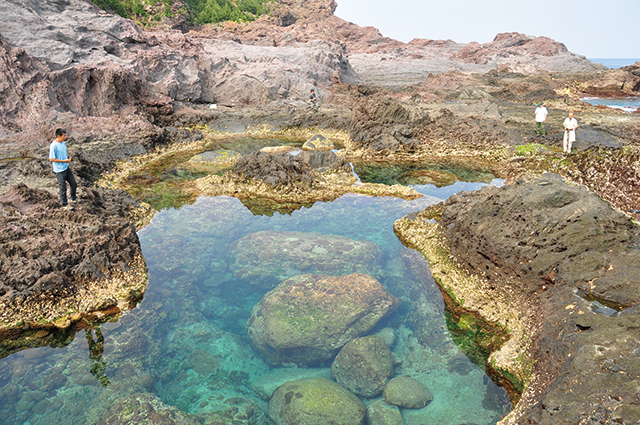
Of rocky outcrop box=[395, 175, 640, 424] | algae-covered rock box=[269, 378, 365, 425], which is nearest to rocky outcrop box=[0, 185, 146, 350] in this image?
algae-covered rock box=[269, 378, 365, 425]

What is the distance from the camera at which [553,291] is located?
6016mm

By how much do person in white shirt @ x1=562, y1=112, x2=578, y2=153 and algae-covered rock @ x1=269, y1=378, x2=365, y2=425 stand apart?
546 inches

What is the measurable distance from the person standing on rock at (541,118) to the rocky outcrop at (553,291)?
37.7 feet

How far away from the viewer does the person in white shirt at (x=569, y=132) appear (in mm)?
14086

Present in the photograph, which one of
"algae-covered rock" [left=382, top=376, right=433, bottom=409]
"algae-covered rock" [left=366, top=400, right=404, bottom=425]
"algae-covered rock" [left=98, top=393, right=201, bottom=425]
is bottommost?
"algae-covered rock" [left=366, top=400, right=404, bottom=425]

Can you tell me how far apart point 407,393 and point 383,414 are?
0.50 m

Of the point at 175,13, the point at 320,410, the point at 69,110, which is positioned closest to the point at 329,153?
the point at 320,410

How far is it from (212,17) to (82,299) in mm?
59993

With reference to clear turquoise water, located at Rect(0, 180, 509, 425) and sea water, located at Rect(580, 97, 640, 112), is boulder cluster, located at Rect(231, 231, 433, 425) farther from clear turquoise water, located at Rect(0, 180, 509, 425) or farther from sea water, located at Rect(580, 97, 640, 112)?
sea water, located at Rect(580, 97, 640, 112)

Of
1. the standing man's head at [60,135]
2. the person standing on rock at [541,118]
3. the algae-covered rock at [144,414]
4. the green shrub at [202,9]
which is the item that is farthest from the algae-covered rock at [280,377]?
the green shrub at [202,9]

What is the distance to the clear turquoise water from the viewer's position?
515cm

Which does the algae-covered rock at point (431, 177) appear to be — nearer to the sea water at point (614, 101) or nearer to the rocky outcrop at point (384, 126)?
the rocky outcrop at point (384, 126)

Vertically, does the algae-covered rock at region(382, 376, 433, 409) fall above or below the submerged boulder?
below

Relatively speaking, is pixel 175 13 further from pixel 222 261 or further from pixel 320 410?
pixel 320 410
